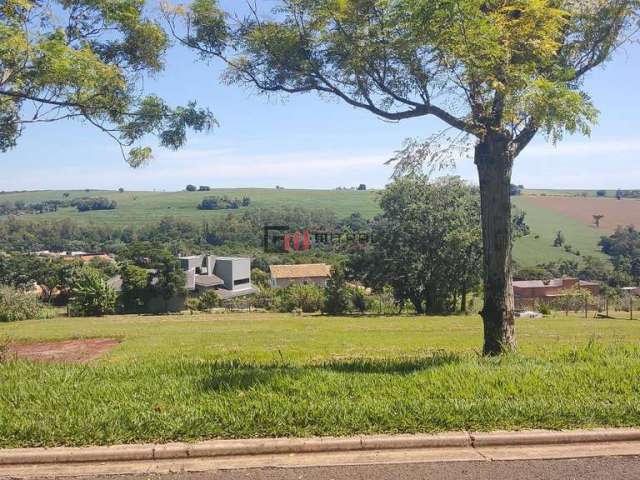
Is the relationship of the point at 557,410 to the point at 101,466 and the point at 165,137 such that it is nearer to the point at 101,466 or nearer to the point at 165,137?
the point at 101,466

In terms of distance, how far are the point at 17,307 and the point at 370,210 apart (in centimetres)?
4098

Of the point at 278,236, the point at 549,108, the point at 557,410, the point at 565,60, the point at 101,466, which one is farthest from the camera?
the point at 278,236

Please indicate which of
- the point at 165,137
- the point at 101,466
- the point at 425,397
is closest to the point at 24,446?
the point at 101,466

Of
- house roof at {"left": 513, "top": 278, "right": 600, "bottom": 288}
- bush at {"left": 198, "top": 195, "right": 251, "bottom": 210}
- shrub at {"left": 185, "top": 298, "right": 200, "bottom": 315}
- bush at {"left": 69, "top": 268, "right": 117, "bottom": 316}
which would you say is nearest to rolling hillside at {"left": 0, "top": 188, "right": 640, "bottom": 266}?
bush at {"left": 198, "top": 195, "right": 251, "bottom": 210}

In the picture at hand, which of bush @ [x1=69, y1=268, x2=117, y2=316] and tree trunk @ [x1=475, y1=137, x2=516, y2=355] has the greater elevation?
tree trunk @ [x1=475, y1=137, x2=516, y2=355]

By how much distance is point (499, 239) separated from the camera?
809 centimetres

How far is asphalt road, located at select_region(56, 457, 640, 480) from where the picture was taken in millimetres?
4465

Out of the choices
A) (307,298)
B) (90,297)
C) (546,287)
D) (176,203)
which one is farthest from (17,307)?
(176,203)

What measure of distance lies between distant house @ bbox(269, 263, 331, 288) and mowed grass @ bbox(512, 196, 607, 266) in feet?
82.7

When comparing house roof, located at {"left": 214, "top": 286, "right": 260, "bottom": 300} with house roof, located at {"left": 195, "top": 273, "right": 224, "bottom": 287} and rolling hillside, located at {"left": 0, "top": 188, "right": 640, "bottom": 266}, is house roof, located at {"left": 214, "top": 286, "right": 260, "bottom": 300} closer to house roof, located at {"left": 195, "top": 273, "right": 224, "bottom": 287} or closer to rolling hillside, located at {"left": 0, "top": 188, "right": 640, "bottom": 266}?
house roof, located at {"left": 195, "top": 273, "right": 224, "bottom": 287}

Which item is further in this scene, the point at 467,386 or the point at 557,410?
the point at 467,386

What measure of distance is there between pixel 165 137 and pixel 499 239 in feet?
17.5

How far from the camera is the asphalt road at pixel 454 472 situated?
4465 millimetres

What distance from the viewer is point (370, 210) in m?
69.9
